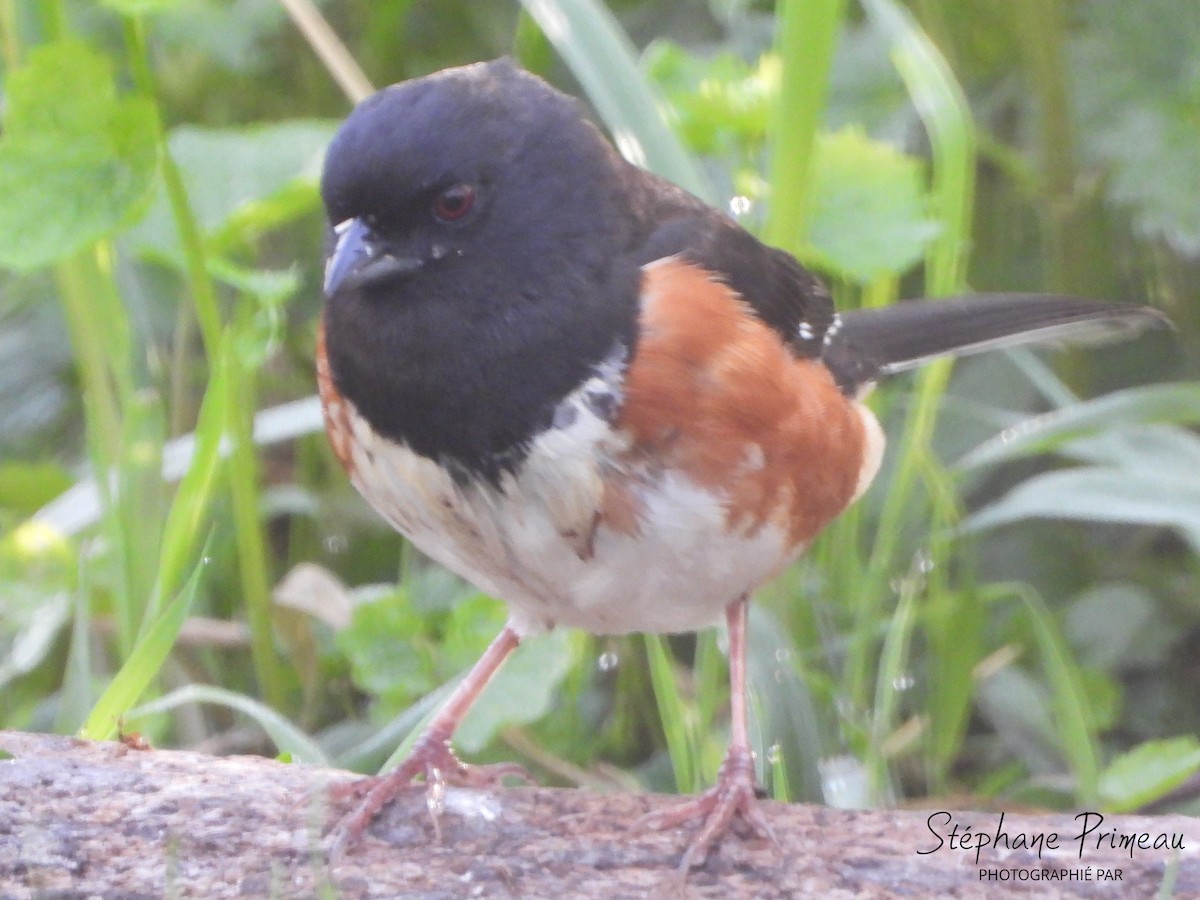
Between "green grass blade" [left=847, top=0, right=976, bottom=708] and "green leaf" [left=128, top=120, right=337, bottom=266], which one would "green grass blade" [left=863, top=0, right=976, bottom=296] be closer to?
"green grass blade" [left=847, top=0, right=976, bottom=708]

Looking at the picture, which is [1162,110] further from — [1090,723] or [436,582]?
[436,582]

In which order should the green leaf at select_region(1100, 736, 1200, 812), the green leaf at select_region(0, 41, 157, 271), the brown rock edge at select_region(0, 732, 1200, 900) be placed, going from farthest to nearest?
1. the green leaf at select_region(0, 41, 157, 271)
2. the green leaf at select_region(1100, 736, 1200, 812)
3. the brown rock edge at select_region(0, 732, 1200, 900)

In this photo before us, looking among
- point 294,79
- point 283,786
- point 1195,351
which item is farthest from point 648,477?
point 294,79

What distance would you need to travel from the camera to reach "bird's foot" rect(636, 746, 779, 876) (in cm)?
156

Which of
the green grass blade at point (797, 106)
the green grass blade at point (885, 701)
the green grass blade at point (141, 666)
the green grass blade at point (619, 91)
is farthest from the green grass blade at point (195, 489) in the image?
the green grass blade at point (885, 701)

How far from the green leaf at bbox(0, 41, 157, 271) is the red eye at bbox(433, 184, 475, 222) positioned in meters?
0.58

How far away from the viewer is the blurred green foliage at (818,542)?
2.04 meters

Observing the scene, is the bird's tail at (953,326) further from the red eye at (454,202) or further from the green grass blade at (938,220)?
the red eye at (454,202)

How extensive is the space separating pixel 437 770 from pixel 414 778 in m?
0.03

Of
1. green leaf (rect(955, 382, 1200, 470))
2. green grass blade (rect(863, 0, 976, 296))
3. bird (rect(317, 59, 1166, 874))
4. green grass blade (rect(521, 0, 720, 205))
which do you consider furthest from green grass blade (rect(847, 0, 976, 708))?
bird (rect(317, 59, 1166, 874))

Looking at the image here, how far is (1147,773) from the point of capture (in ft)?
6.21

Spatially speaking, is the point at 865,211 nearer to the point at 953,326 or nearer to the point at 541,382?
the point at 953,326

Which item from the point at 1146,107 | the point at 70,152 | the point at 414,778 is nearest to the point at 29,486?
the point at 70,152

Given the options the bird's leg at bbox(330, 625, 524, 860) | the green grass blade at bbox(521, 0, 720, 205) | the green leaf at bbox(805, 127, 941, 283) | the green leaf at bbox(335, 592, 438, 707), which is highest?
the green grass blade at bbox(521, 0, 720, 205)
